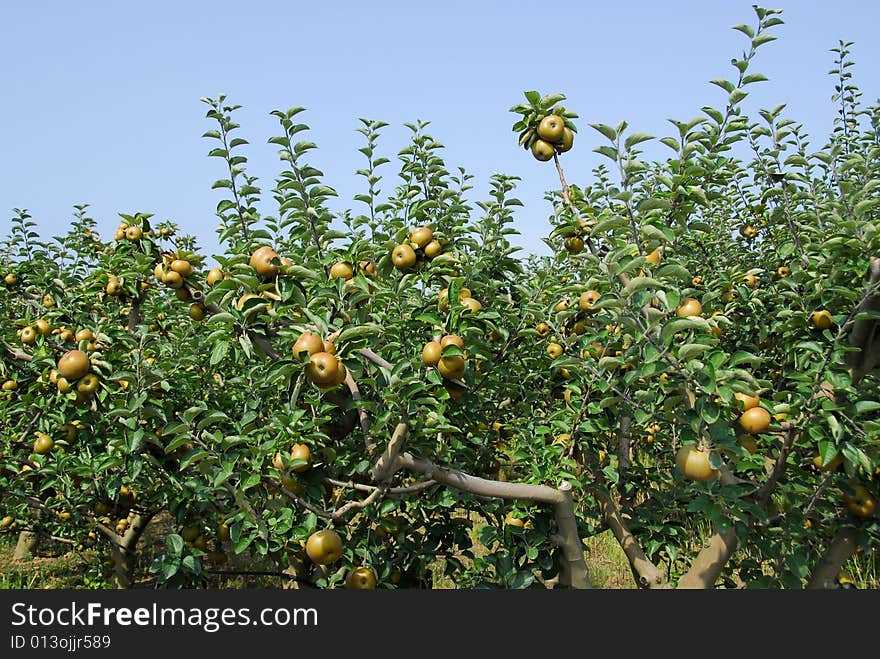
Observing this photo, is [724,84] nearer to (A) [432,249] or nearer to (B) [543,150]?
(B) [543,150]

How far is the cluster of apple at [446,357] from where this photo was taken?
→ 236 centimetres

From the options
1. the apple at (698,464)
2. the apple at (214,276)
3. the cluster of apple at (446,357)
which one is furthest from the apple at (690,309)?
the apple at (214,276)

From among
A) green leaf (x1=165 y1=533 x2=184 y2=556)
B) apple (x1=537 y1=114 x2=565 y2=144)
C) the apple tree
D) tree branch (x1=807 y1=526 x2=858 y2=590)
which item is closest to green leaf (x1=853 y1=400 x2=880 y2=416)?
the apple tree

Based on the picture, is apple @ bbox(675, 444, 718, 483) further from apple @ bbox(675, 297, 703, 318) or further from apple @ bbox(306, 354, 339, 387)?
apple @ bbox(306, 354, 339, 387)

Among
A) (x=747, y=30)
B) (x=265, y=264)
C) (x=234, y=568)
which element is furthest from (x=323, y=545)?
(x=234, y=568)

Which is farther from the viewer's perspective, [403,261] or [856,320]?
[403,261]

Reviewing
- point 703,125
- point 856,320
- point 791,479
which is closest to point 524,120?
point 703,125

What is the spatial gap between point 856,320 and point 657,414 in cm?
84

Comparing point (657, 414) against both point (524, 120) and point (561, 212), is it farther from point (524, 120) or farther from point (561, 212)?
point (524, 120)

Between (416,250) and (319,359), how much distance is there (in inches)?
35.8

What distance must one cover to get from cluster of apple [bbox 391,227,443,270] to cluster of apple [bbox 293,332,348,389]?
29.0 inches

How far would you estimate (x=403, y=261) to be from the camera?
9.29 feet

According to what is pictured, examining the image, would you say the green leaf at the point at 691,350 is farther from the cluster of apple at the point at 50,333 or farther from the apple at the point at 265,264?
the cluster of apple at the point at 50,333

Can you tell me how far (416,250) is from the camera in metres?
2.89
